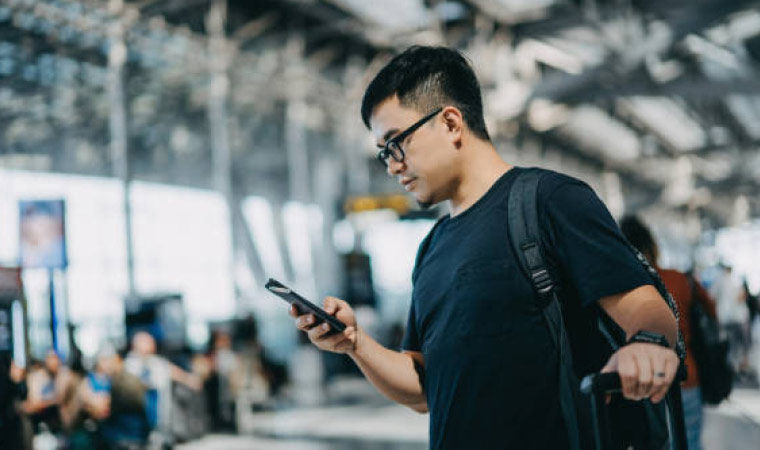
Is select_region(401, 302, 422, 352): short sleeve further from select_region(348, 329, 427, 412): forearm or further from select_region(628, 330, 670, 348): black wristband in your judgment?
select_region(628, 330, 670, 348): black wristband

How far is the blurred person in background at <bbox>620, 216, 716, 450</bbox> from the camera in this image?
371 cm

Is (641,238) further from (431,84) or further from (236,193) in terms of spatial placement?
(236,193)

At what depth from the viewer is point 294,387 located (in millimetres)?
14945

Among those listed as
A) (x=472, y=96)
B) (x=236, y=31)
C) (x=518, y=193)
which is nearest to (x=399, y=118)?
(x=472, y=96)

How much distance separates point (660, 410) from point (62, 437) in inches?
293

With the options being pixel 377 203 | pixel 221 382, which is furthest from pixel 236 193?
pixel 221 382

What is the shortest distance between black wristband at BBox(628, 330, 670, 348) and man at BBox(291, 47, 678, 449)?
0.07ft

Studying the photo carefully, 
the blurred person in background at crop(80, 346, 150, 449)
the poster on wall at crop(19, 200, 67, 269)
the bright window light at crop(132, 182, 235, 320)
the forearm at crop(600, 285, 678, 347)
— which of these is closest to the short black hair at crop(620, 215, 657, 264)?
the forearm at crop(600, 285, 678, 347)

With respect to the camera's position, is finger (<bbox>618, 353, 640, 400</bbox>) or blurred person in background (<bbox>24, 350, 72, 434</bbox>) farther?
blurred person in background (<bbox>24, 350, 72, 434</bbox>)

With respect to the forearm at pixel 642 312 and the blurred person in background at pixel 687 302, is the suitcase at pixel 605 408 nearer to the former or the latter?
the forearm at pixel 642 312

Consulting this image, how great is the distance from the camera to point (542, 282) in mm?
1579

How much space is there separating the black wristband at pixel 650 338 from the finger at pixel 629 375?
61 mm

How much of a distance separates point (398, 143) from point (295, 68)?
14897 millimetres

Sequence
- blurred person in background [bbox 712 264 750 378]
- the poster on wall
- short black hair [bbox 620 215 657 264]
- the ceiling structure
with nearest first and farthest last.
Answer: short black hair [bbox 620 215 657 264], the poster on wall, the ceiling structure, blurred person in background [bbox 712 264 750 378]
